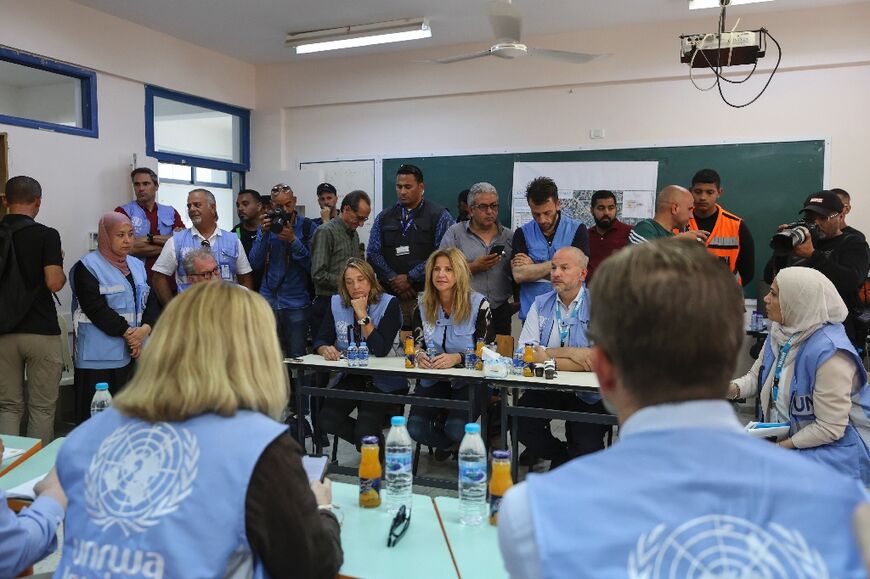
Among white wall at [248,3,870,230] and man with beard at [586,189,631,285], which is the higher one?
white wall at [248,3,870,230]

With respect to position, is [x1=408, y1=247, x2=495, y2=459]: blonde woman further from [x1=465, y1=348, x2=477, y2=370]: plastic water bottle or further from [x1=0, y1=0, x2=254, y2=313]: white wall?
[x1=0, y1=0, x2=254, y2=313]: white wall

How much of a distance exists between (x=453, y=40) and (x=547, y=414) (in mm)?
4382

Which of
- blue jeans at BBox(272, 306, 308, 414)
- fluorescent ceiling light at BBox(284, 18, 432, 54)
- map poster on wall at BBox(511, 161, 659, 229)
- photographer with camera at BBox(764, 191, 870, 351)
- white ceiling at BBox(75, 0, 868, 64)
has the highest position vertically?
white ceiling at BBox(75, 0, 868, 64)

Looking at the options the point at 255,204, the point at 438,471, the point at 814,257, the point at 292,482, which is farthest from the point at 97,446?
the point at 255,204

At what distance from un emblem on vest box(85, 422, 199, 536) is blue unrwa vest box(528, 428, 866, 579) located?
640mm

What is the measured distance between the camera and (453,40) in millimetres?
6379

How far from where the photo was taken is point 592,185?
608 cm

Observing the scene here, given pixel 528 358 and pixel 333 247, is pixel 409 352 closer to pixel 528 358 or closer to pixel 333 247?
pixel 528 358

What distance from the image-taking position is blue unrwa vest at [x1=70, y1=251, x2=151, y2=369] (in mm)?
4027

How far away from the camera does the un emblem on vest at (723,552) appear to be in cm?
73

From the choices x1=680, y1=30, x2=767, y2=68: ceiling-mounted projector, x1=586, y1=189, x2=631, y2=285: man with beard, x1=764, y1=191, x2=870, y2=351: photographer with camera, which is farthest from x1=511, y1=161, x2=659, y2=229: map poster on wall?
x1=764, y1=191, x2=870, y2=351: photographer with camera

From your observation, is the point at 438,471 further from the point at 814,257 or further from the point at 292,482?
the point at 292,482

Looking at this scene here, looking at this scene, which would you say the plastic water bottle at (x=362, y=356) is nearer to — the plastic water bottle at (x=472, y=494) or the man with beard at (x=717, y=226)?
the plastic water bottle at (x=472, y=494)

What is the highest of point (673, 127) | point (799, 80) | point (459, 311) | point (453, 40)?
point (453, 40)
